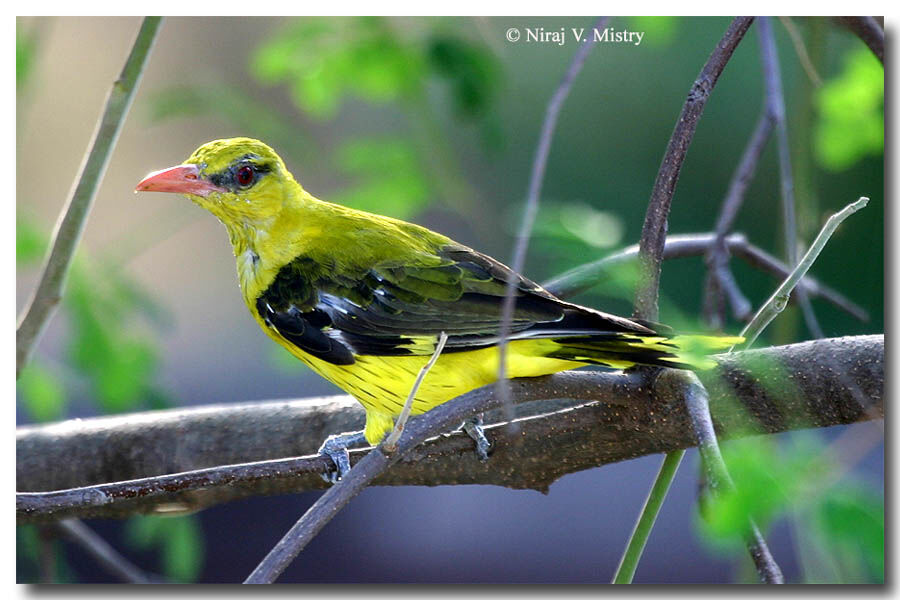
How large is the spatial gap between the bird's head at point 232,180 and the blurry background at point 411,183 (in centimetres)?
17

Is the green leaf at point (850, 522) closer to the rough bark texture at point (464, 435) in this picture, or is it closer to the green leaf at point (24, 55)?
the rough bark texture at point (464, 435)

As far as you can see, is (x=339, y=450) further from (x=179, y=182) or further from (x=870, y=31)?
(x=870, y=31)

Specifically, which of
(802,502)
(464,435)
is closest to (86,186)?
(464,435)

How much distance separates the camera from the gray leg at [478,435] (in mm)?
1872

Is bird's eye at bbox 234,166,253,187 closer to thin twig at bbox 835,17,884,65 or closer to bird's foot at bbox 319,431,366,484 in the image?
bird's foot at bbox 319,431,366,484

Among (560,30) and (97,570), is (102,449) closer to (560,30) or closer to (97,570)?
(97,570)

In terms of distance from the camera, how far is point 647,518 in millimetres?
1635

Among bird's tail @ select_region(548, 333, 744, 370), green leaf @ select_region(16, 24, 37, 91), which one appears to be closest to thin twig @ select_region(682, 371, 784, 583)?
bird's tail @ select_region(548, 333, 744, 370)

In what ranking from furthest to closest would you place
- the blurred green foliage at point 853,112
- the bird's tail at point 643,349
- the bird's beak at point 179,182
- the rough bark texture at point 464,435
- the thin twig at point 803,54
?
the blurred green foliage at point 853,112 → the thin twig at point 803,54 → the bird's beak at point 179,182 → the rough bark texture at point 464,435 → the bird's tail at point 643,349

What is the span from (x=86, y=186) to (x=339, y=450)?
75cm

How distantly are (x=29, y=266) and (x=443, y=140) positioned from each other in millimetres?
976

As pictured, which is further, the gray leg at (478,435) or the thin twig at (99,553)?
the thin twig at (99,553)

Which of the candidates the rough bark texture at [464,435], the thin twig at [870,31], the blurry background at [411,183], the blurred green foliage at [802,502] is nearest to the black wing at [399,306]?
the rough bark texture at [464,435]

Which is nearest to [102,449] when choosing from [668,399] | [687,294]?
[668,399]
